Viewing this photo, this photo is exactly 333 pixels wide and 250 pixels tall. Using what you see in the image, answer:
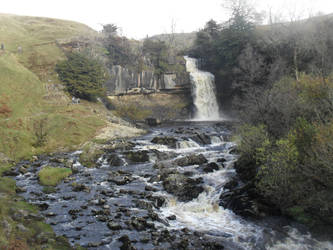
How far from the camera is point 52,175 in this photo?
22.1 meters

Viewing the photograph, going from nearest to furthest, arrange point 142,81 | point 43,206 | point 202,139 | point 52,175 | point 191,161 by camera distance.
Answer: point 43,206, point 52,175, point 191,161, point 202,139, point 142,81

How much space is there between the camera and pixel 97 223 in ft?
48.0

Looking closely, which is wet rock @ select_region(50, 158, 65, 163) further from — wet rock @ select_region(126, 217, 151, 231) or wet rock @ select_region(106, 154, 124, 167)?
wet rock @ select_region(126, 217, 151, 231)

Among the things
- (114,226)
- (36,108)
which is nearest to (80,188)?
(114,226)

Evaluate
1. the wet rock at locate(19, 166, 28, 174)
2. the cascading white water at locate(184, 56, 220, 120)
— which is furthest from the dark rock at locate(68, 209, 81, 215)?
the cascading white water at locate(184, 56, 220, 120)

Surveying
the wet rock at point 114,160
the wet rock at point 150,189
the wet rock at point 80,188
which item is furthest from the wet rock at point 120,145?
the wet rock at point 150,189

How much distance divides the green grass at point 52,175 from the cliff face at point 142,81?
44.5m

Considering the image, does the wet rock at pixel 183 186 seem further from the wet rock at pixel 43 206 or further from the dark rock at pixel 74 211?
the wet rock at pixel 43 206

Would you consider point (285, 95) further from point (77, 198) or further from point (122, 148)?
point (122, 148)

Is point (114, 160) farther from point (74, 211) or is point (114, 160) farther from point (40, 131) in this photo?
point (40, 131)

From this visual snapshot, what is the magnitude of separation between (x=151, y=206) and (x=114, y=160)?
39.3ft

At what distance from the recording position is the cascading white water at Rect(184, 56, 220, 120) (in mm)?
63784

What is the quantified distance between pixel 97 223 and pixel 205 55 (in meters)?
62.4

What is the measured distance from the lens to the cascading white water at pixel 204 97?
63.8 m
